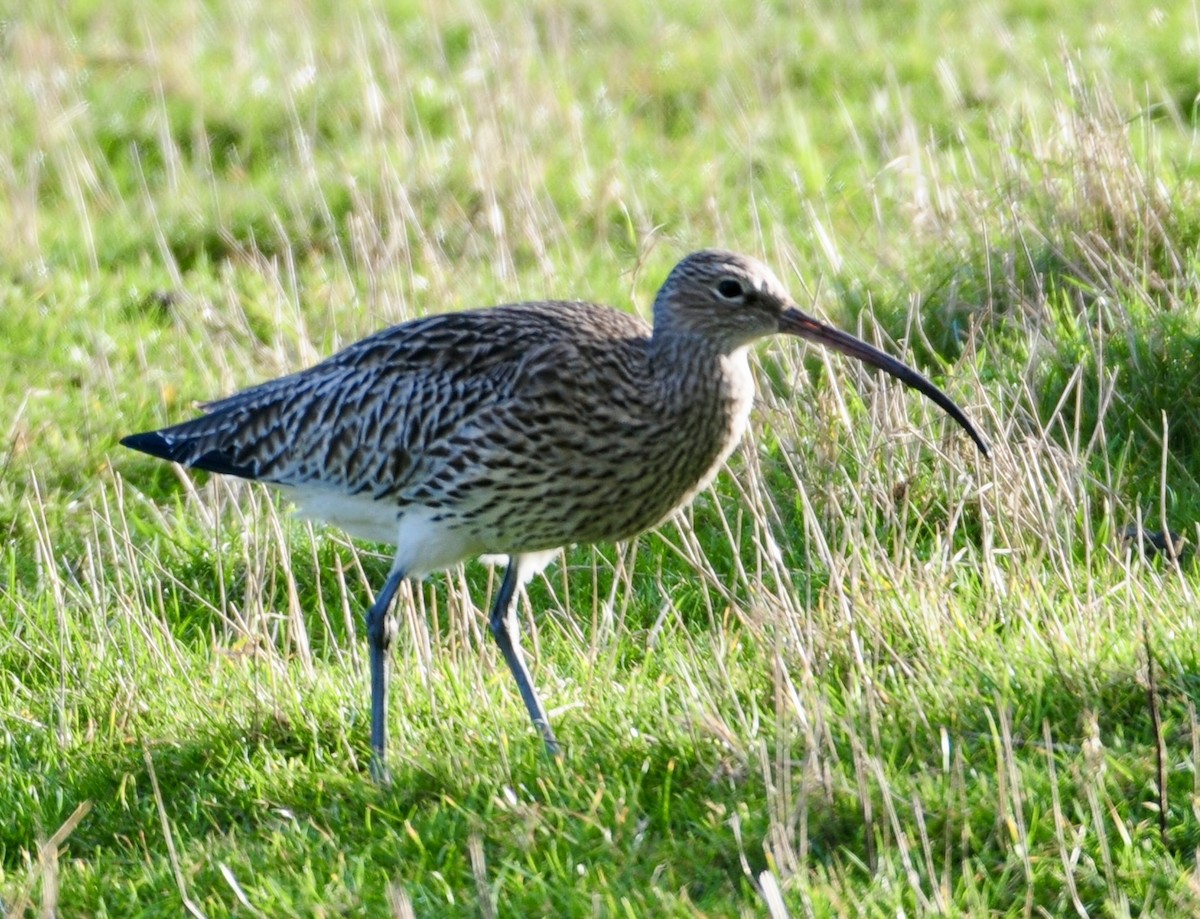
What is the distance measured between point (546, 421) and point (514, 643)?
0.64 metres

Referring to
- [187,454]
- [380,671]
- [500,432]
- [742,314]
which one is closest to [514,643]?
[380,671]

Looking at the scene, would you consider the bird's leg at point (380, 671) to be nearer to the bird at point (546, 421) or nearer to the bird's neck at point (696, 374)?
the bird at point (546, 421)

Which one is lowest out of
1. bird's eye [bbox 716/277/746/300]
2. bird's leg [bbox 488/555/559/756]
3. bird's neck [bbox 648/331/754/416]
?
bird's leg [bbox 488/555/559/756]

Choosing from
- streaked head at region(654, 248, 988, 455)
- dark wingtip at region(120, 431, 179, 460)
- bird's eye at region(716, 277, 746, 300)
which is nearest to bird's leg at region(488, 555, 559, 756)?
streaked head at region(654, 248, 988, 455)

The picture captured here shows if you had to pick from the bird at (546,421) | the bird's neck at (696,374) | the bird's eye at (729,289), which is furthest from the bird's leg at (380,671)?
the bird's eye at (729,289)

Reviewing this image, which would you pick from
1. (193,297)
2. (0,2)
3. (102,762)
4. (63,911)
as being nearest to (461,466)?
(102,762)

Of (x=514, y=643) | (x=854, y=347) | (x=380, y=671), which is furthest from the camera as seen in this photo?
(x=514, y=643)

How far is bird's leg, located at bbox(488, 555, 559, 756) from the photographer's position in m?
4.70

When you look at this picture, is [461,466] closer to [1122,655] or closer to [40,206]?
[1122,655]

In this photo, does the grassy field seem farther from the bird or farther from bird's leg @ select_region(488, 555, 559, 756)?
the bird

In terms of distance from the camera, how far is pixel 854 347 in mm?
5059

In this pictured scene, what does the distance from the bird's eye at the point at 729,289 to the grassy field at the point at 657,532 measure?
591 mm

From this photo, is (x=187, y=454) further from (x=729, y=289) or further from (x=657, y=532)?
(x=729, y=289)

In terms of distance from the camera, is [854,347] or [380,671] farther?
[380,671]
